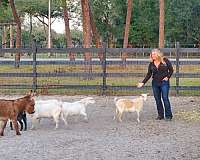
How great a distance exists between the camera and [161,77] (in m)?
11.8

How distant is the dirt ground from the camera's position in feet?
25.5

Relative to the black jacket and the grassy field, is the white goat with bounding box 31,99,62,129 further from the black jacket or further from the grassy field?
the grassy field

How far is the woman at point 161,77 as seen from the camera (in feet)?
38.6

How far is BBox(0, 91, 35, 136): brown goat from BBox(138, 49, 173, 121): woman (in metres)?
3.33

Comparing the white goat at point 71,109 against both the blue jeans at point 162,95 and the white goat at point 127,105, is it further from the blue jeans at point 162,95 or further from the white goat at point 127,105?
the blue jeans at point 162,95

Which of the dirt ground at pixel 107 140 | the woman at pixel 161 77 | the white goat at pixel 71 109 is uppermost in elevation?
the woman at pixel 161 77

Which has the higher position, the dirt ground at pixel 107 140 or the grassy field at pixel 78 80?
the grassy field at pixel 78 80

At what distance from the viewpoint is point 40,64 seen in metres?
17.7

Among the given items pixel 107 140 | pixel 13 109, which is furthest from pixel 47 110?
pixel 107 140

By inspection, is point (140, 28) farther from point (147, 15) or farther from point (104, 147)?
point (104, 147)

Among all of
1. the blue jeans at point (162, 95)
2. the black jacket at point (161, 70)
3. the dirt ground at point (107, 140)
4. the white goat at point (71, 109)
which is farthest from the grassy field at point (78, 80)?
the white goat at point (71, 109)

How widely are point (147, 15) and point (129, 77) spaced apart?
44479 millimetres

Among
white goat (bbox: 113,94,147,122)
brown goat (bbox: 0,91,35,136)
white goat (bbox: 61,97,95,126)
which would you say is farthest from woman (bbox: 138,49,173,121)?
brown goat (bbox: 0,91,35,136)

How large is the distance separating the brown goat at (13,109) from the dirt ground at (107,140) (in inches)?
10.3
